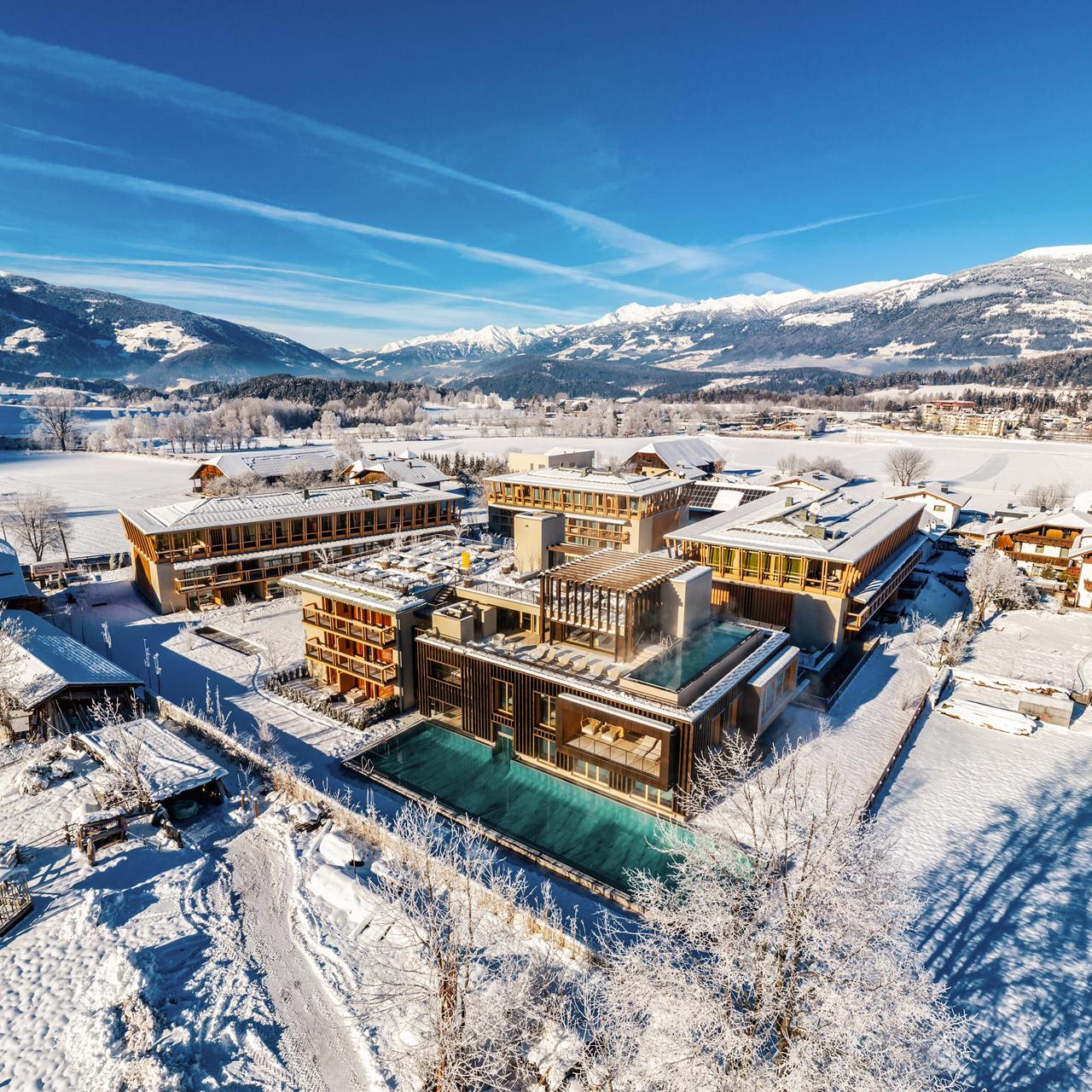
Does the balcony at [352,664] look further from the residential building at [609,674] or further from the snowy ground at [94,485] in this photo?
the snowy ground at [94,485]

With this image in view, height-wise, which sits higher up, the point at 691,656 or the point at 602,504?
the point at 602,504

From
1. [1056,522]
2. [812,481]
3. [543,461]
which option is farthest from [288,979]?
[812,481]

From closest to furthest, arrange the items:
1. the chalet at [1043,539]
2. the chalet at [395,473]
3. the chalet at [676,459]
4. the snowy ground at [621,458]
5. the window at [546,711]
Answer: the window at [546,711]
the chalet at [1043,539]
the chalet at [395,473]
the chalet at [676,459]
the snowy ground at [621,458]

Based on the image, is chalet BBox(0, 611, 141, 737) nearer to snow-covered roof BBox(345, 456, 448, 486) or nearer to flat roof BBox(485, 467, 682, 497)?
flat roof BBox(485, 467, 682, 497)

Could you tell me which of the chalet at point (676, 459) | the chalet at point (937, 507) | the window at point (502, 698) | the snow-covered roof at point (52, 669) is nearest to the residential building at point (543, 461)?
the chalet at point (676, 459)

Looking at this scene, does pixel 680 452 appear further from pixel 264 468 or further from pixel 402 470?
pixel 264 468

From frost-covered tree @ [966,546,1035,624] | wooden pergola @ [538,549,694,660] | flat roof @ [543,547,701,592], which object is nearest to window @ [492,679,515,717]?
wooden pergola @ [538,549,694,660]
